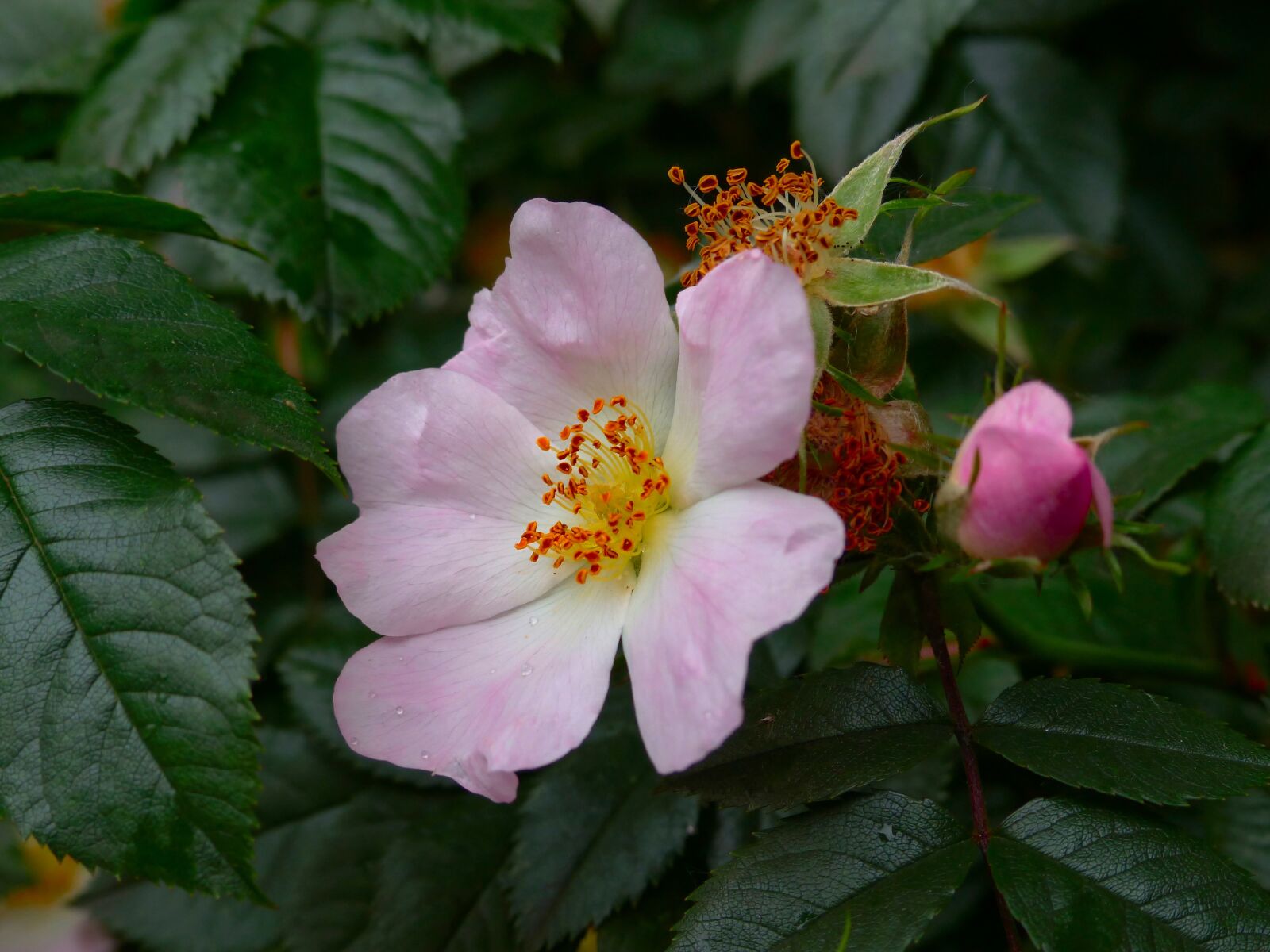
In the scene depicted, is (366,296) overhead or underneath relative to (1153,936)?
overhead

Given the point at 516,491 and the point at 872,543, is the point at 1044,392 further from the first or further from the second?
the point at 516,491

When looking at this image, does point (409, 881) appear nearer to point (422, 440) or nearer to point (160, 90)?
point (422, 440)

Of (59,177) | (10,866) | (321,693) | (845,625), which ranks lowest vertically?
(10,866)

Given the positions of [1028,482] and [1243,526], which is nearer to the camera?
[1028,482]

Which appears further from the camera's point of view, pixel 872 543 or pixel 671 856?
pixel 671 856

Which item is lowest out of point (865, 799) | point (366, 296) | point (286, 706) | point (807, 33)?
point (286, 706)

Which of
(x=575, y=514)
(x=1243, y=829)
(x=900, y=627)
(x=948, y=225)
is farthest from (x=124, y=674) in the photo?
(x=1243, y=829)

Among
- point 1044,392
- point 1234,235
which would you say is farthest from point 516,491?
point 1234,235

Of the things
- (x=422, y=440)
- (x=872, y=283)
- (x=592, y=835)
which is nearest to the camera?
(x=872, y=283)

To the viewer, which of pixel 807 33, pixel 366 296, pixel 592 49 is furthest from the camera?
pixel 592 49
